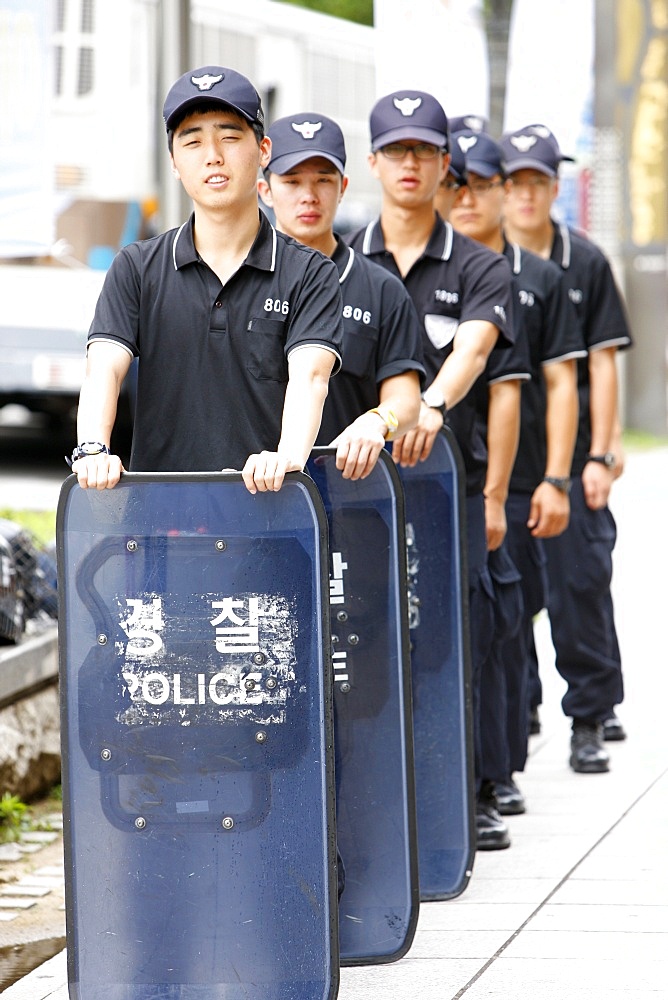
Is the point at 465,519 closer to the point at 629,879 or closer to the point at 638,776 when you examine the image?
the point at 629,879

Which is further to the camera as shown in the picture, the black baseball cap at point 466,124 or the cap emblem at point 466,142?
the black baseball cap at point 466,124

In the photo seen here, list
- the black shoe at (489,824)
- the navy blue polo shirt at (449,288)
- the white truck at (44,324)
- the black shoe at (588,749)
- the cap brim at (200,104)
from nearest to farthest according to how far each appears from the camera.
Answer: the cap brim at (200,104), the navy blue polo shirt at (449,288), the black shoe at (489,824), the black shoe at (588,749), the white truck at (44,324)

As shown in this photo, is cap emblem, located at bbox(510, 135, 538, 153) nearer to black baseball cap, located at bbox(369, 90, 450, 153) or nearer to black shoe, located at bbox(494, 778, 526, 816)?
black baseball cap, located at bbox(369, 90, 450, 153)

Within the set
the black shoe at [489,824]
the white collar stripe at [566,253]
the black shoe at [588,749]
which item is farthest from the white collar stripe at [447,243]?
the black shoe at [588,749]

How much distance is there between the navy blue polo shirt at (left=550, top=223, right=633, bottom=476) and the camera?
20.9ft

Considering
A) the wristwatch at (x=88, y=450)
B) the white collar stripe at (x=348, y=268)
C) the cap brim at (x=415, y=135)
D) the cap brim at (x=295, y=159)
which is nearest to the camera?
the wristwatch at (x=88, y=450)

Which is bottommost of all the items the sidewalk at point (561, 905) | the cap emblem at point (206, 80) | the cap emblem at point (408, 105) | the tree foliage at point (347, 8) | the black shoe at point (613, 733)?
the sidewalk at point (561, 905)

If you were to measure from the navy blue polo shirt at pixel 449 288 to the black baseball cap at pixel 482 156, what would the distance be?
0.58m

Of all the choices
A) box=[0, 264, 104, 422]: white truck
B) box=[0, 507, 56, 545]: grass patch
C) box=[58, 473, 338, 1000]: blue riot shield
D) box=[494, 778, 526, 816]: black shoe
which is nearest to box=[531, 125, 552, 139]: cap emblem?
box=[494, 778, 526, 816]: black shoe

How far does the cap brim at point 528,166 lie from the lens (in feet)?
20.6

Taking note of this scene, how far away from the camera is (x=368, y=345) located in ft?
14.5

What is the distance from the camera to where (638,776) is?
6.16m

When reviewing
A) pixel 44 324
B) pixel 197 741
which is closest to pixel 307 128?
→ pixel 197 741

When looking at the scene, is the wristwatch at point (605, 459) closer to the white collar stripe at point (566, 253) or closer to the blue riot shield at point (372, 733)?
the white collar stripe at point (566, 253)
